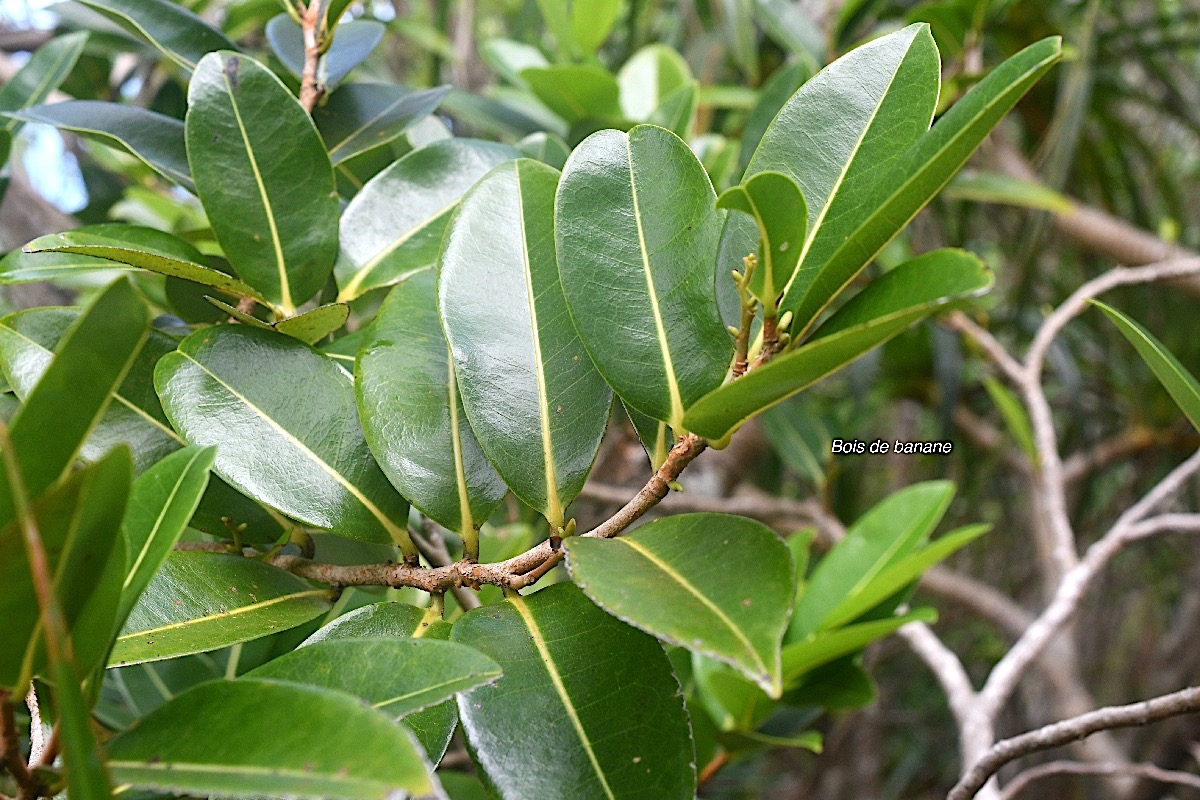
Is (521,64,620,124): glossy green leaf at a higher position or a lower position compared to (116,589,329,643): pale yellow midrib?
higher

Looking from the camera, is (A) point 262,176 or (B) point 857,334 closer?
(B) point 857,334

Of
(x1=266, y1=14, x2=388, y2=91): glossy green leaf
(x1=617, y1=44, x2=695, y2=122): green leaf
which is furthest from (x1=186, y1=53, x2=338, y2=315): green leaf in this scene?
Answer: (x1=617, y1=44, x2=695, y2=122): green leaf

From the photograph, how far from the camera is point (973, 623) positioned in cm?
255

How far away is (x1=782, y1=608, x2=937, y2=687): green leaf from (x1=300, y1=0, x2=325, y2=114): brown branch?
47cm

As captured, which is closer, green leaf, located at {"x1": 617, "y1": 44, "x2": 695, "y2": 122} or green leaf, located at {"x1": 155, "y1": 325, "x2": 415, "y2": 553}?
green leaf, located at {"x1": 155, "y1": 325, "x2": 415, "y2": 553}

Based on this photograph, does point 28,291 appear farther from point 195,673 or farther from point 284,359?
point 284,359

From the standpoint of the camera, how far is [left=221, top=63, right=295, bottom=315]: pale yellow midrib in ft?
1.46

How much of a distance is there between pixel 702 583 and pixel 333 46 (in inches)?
17.6

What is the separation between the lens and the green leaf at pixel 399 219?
495 mm

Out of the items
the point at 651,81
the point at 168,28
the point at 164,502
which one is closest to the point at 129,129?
the point at 168,28

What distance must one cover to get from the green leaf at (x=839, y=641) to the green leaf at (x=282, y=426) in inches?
12.4

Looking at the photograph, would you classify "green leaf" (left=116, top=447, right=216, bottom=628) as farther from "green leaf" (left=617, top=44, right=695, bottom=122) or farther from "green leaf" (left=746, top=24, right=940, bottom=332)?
"green leaf" (left=617, top=44, right=695, bottom=122)

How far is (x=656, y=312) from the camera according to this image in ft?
1.18

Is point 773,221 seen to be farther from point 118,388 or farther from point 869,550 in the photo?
point 869,550
